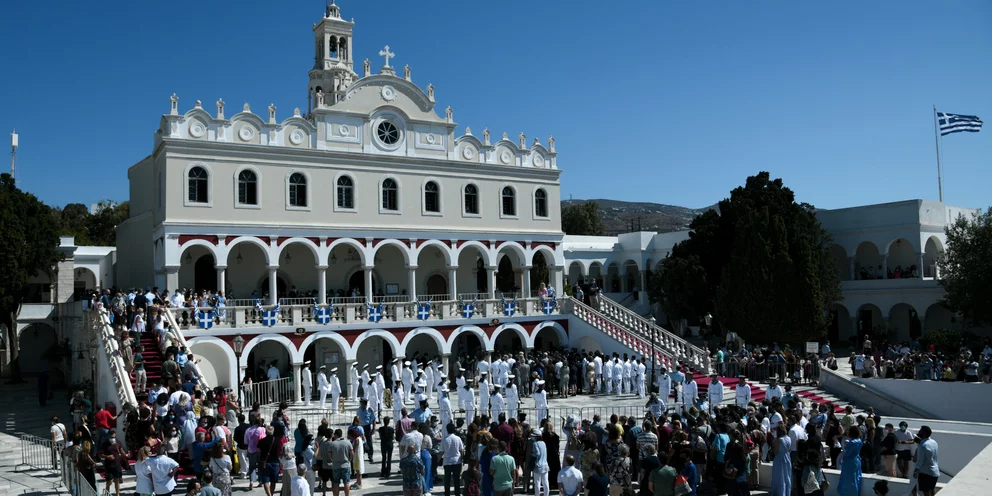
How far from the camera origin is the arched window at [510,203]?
37.8 m

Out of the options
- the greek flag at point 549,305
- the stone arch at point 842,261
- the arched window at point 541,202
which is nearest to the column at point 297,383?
the greek flag at point 549,305

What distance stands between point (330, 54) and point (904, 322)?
1313 inches

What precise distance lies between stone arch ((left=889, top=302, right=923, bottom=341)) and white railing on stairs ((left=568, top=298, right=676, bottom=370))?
17176mm

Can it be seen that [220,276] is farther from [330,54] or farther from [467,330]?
[330,54]

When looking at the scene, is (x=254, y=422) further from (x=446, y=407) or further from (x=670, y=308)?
(x=670, y=308)

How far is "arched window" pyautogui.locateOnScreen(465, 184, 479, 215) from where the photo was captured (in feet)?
120

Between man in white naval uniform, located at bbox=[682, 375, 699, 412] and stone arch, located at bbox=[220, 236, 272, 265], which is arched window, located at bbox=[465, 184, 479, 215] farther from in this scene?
man in white naval uniform, located at bbox=[682, 375, 699, 412]

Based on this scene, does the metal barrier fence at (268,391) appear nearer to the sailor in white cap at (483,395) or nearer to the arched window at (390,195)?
the sailor in white cap at (483,395)

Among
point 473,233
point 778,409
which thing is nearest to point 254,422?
point 778,409

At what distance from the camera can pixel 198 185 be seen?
1197 inches

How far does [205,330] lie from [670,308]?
25.5 metres

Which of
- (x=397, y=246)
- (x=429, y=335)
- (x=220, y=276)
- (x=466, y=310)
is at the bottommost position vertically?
(x=429, y=335)

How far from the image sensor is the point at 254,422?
15477 mm

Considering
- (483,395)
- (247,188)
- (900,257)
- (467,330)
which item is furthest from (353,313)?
(900,257)
